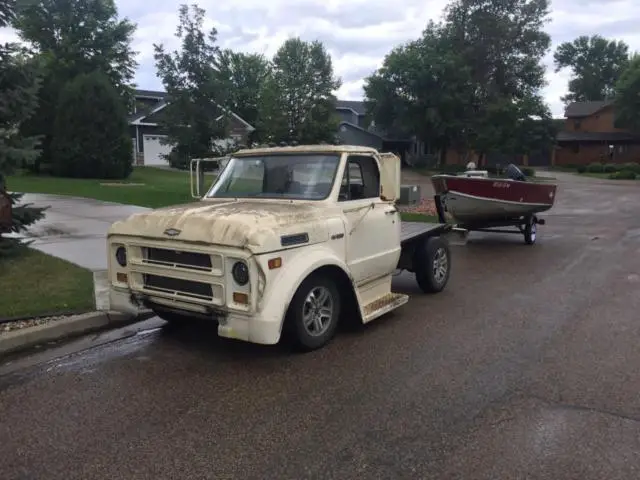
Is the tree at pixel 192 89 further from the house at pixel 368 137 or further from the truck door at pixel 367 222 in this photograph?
the house at pixel 368 137

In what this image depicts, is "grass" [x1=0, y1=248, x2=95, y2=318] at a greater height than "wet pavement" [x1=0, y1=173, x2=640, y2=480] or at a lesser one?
greater

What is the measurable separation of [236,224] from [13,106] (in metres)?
5.73

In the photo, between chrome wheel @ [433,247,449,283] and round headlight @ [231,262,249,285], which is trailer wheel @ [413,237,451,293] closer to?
chrome wheel @ [433,247,449,283]

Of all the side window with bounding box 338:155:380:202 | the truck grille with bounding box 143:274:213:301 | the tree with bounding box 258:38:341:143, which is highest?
the tree with bounding box 258:38:341:143

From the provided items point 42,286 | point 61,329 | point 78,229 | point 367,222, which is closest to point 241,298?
Result: point 367,222

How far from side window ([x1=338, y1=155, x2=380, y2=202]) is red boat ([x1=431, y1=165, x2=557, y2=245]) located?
18.8 ft

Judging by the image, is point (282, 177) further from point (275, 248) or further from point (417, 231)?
point (417, 231)

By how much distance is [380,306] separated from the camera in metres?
6.39

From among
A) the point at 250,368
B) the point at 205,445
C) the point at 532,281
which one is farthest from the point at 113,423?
the point at 532,281

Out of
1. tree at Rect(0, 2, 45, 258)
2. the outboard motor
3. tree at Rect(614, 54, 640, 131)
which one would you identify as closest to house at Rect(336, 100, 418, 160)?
tree at Rect(614, 54, 640, 131)

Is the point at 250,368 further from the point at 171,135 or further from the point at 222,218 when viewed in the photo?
the point at 171,135

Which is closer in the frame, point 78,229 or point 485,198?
point 485,198

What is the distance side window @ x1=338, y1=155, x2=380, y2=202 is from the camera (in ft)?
20.4

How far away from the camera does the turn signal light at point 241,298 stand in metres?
4.90
